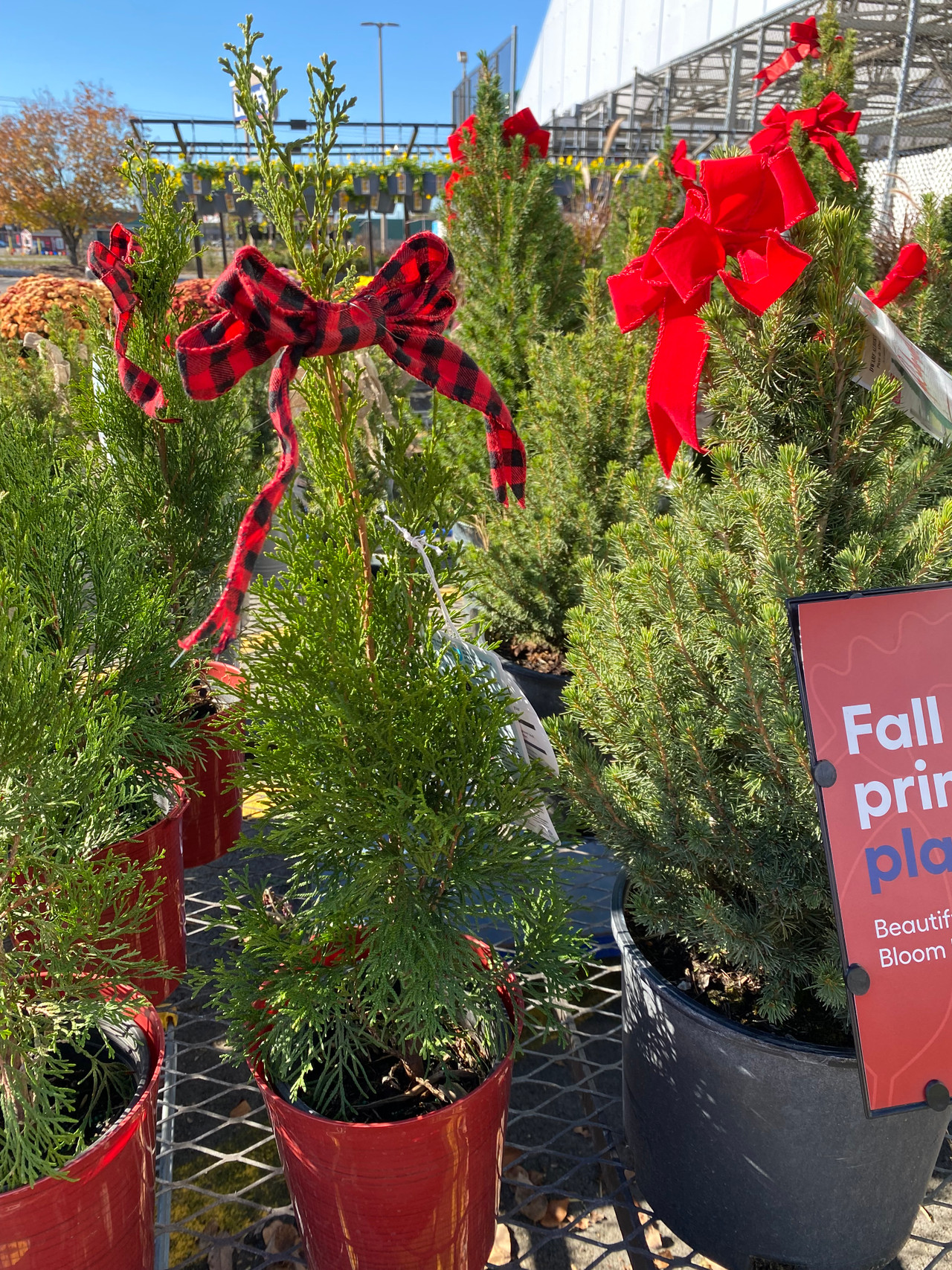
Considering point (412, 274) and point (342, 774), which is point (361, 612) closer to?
point (342, 774)

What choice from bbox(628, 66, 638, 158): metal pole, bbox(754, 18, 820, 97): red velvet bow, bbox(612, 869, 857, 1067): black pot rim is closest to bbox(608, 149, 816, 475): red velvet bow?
bbox(612, 869, 857, 1067): black pot rim

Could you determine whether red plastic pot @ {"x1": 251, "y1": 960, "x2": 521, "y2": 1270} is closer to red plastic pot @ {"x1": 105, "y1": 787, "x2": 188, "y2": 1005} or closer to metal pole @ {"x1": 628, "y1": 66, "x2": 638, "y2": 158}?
red plastic pot @ {"x1": 105, "y1": 787, "x2": 188, "y2": 1005}

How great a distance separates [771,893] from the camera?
139cm

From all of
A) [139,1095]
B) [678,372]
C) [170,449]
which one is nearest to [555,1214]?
[139,1095]

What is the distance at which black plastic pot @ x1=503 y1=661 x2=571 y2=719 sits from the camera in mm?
2730

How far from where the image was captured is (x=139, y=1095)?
1267 mm

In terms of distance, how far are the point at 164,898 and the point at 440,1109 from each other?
2.71 feet

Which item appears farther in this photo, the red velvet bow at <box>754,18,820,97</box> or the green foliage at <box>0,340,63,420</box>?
the green foliage at <box>0,340,63,420</box>

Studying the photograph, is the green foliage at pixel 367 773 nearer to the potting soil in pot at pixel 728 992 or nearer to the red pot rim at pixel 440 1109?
the red pot rim at pixel 440 1109

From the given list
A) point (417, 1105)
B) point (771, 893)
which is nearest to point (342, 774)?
point (417, 1105)

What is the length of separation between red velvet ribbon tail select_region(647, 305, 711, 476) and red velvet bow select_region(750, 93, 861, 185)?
0.81 meters

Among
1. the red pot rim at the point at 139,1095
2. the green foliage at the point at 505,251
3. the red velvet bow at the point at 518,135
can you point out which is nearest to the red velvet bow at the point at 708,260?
the red pot rim at the point at 139,1095

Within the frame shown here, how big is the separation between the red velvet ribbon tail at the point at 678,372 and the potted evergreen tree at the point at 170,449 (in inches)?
46.8

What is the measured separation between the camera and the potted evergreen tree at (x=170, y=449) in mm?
2062
